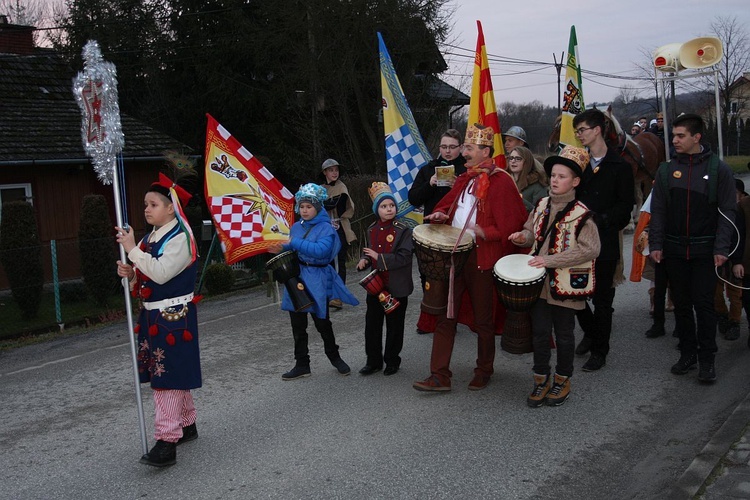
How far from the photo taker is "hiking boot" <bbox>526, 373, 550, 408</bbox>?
5.52 meters

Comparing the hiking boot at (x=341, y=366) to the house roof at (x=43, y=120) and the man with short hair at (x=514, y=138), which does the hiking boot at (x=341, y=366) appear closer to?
the man with short hair at (x=514, y=138)

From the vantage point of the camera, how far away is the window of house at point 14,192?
643 inches

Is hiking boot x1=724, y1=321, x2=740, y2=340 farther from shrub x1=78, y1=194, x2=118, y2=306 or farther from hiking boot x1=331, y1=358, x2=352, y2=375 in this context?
shrub x1=78, y1=194, x2=118, y2=306

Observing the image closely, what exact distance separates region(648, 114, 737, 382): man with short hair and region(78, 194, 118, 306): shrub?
8150 mm

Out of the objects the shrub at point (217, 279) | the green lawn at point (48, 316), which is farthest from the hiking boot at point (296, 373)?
the shrub at point (217, 279)

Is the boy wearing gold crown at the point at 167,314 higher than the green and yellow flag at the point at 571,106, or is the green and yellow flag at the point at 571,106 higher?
the green and yellow flag at the point at 571,106

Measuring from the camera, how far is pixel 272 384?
6.40 meters

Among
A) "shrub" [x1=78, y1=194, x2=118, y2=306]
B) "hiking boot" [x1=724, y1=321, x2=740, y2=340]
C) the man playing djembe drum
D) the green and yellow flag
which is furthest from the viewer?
"shrub" [x1=78, y1=194, x2=118, y2=306]

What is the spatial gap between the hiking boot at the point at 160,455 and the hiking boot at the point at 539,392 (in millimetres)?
2616

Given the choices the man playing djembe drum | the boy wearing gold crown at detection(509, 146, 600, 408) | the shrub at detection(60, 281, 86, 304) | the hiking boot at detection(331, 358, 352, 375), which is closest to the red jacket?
the man playing djembe drum

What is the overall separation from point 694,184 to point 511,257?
1.69 metres

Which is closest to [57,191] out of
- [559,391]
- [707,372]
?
[559,391]

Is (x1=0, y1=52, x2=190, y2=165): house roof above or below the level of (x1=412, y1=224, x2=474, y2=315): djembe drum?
above

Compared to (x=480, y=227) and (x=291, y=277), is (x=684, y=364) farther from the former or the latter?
(x=291, y=277)
